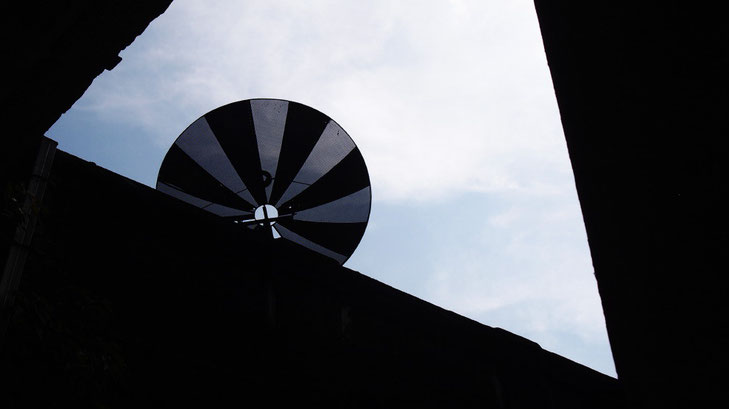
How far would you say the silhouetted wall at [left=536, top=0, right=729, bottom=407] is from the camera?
73 cm

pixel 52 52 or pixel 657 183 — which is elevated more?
pixel 52 52

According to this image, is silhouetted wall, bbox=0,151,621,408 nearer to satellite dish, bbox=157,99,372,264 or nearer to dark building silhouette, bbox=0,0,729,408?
dark building silhouette, bbox=0,0,729,408

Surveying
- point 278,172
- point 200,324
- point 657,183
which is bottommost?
point 657,183

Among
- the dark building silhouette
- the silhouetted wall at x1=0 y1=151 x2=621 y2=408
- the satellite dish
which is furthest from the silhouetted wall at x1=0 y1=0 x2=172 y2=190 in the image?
the satellite dish

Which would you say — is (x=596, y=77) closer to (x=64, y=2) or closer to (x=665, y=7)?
(x=665, y=7)

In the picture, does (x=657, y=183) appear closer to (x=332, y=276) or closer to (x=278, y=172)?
(x=332, y=276)

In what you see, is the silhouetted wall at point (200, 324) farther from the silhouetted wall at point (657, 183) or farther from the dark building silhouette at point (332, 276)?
the silhouetted wall at point (657, 183)

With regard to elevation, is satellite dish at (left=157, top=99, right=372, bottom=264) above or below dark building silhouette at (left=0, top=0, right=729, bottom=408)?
above

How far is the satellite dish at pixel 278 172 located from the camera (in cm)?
765

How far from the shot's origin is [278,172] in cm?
801

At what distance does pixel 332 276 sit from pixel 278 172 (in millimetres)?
2480

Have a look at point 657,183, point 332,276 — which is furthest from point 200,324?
point 657,183

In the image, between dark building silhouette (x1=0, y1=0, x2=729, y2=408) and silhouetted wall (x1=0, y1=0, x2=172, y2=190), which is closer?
dark building silhouette (x1=0, y1=0, x2=729, y2=408)

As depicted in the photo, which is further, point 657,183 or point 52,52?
point 52,52
